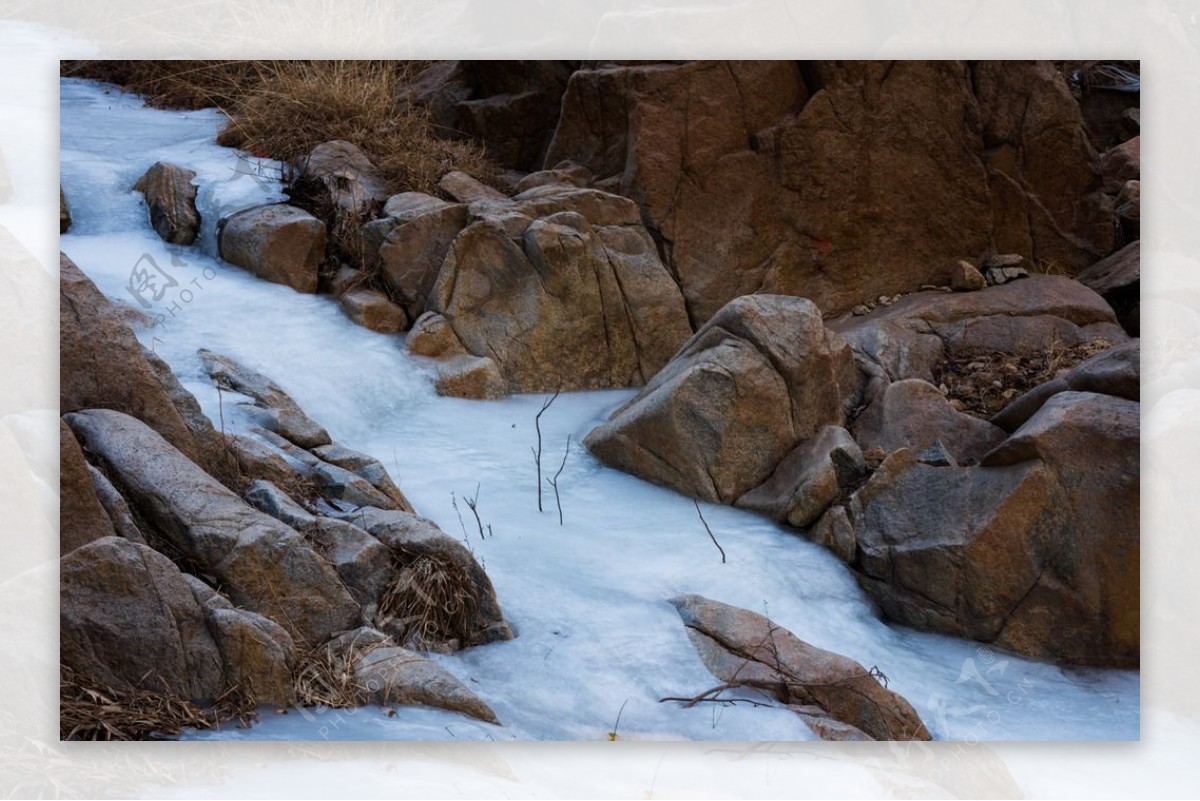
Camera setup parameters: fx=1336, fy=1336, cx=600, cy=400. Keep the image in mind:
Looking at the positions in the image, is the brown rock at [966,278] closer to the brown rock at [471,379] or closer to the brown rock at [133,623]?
the brown rock at [471,379]

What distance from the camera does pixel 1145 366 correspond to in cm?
401

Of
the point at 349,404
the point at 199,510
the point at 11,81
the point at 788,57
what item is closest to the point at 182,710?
the point at 199,510

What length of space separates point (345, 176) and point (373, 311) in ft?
2.48

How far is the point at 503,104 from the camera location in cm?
600

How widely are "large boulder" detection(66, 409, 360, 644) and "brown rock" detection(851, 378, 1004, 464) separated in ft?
6.56

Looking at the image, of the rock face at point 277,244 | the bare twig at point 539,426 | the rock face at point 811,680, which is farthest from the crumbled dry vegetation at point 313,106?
the rock face at point 811,680

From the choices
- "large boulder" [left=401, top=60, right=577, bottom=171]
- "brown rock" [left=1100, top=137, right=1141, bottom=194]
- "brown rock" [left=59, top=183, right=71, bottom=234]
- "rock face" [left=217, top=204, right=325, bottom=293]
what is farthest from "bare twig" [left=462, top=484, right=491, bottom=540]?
"brown rock" [left=1100, top=137, right=1141, bottom=194]

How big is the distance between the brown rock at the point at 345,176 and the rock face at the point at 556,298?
52cm

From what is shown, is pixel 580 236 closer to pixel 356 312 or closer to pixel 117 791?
pixel 356 312

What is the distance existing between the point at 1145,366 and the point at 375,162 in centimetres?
314

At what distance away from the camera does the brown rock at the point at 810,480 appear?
427cm

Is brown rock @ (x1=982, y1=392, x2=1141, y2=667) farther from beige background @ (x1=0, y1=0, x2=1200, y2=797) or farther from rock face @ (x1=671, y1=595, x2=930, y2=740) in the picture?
rock face @ (x1=671, y1=595, x2=930, y2=740)

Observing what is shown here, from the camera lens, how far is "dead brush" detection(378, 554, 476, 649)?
3537mm

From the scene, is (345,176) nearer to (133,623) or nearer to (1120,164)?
(133,623)
